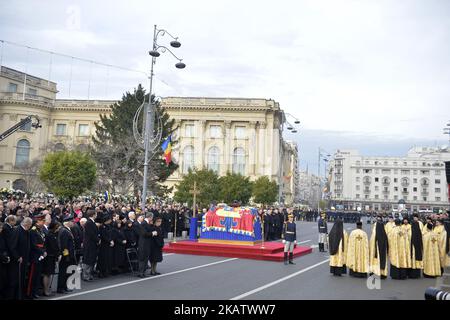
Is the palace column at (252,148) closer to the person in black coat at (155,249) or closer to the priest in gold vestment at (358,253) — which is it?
the priest in gold vestment at (358,253)

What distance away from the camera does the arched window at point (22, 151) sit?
6738 cm

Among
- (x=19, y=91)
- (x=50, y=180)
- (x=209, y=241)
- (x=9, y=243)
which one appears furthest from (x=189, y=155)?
(x=9, y=243)

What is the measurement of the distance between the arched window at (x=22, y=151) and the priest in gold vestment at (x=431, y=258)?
64.7 meters

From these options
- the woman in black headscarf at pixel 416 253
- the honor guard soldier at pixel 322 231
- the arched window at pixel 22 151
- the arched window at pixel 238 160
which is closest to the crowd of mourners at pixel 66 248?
the woman in black headscarf at pixel 416 253

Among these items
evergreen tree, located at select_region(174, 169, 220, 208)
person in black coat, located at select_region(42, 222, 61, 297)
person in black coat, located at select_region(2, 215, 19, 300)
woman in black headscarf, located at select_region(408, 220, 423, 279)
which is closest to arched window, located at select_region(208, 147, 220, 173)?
evergreen tree, located at select_region(174, 169, 220, 208)

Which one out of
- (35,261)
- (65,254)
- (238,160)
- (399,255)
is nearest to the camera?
(35,261)

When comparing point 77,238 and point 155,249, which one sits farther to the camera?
point 155,249

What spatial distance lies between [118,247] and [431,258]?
966 centimetres

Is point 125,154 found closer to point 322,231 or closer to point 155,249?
point 322,231

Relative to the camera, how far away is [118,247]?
12.6 metres

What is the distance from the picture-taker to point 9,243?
28.1 feet

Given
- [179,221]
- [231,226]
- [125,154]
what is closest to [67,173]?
[179,221]

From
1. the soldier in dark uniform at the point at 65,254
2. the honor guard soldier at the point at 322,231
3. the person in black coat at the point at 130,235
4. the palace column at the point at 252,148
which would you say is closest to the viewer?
the soldier in dark uniform at the point at 65,254

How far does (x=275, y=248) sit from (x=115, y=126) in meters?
28.1
